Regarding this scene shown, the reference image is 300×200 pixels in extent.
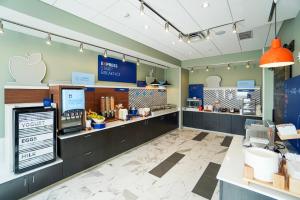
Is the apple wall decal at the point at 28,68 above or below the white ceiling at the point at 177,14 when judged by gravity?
below

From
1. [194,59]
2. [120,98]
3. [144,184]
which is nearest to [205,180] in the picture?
[144,184]

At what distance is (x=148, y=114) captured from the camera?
4805 mm

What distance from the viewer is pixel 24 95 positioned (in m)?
2.57

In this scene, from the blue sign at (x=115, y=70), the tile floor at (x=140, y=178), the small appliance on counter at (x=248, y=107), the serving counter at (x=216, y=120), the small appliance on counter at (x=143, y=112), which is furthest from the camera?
the serving counter at (x=216, y=120)

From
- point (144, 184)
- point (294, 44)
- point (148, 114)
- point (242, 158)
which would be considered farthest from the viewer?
point (148, 114)

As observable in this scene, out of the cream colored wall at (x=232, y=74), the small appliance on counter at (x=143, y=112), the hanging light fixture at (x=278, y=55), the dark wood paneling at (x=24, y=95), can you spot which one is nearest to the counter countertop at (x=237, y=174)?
the hanging light fixture at (x=278, y=55)

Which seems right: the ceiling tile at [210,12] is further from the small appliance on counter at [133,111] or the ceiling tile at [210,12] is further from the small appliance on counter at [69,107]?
the small appliance on counter at [133,111]

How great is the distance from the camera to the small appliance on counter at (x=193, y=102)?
6353 millimetres

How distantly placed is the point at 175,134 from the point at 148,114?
1549 millimetres

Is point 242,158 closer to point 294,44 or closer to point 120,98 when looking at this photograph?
point 294,44

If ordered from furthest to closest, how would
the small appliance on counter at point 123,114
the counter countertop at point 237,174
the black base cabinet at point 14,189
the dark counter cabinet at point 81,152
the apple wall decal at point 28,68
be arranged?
the small appliance on counter at point 123,114 < the apple wall decal at point 28,68 < the dark counter cabinet at point 81,152 < the black base cabinet at point 14,189 < the counter countertop at point 237,174

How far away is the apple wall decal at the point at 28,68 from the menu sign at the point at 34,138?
0.87 meters

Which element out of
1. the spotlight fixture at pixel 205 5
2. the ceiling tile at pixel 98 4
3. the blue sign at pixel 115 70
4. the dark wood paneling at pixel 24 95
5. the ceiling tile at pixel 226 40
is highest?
the ceiling tile at pixel 226 40

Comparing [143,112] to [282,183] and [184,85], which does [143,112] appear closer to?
[184,85]
